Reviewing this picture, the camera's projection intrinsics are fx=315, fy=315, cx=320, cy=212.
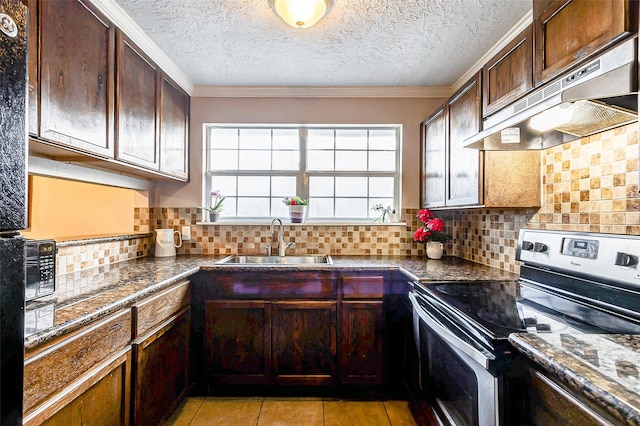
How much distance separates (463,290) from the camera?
1.55 meters

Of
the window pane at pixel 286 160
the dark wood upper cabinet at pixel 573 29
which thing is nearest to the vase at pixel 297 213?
the window pane at pixel 286 160

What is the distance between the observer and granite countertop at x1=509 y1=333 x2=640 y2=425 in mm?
617

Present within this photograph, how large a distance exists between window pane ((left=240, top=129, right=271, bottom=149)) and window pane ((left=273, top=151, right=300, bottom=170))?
124 mm

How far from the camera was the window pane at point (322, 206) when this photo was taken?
289cm

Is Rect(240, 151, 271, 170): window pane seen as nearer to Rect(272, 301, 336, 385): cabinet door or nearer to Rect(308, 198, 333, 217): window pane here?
Rect(308, 198, 333, 217): window pane

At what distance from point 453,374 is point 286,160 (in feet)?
7.02

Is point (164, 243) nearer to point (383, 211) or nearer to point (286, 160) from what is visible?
point (286, 160)

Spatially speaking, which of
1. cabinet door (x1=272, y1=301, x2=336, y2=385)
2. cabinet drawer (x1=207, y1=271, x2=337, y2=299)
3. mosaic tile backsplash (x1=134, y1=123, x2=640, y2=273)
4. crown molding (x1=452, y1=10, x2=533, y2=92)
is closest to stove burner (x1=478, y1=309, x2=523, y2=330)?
mosaic tile backsplash (x1=134, y1=123, x2=640, y2=273)

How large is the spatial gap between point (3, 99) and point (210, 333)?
5.80 ft

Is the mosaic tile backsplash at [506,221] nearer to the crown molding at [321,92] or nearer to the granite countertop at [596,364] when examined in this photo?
the granite countertop at [596,364]

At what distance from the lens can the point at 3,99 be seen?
2.10ft

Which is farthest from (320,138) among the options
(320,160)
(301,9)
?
(301,9)

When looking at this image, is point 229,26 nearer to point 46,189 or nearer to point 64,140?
point 64,140

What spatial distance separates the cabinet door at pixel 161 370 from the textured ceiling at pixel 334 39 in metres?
1.71
